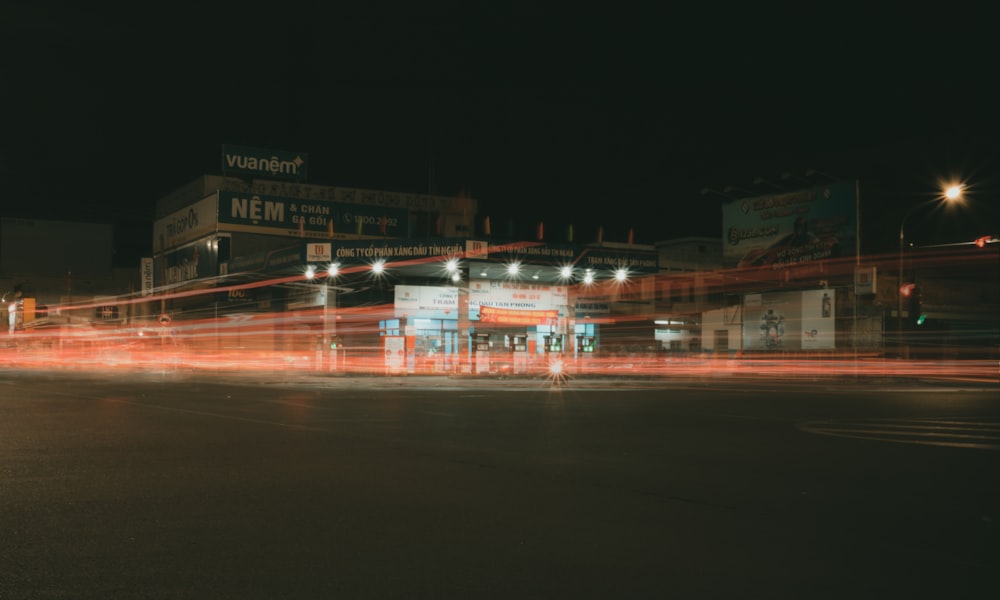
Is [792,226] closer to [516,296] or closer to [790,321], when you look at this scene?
[790,321]

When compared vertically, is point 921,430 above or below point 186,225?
below

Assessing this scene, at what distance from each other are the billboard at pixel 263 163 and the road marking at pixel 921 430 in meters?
56.9

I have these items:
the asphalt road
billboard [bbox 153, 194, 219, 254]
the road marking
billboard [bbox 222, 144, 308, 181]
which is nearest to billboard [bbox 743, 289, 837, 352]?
the road marking

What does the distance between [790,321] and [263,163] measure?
40.2 metres

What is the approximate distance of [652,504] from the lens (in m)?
7.57

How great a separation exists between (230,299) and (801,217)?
34.7 m

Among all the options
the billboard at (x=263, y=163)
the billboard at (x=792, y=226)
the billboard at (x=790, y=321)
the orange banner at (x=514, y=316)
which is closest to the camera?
the orange banner at (x=514, y=316)

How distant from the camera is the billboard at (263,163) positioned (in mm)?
65000

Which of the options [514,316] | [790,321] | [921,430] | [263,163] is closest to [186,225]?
[263,163]

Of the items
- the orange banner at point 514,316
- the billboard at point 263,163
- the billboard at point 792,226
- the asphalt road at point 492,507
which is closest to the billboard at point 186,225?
the billboard at point 263,163

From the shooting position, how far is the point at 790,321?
5047 centimetres

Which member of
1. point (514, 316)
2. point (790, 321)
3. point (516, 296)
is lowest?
point (790, 321)

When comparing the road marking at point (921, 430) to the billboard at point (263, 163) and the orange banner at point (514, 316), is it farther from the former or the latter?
the billboard at point (263, 163)

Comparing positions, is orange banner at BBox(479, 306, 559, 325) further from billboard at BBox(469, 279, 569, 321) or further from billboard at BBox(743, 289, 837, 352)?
billboard at BBox(743, 289, 837, 352)
